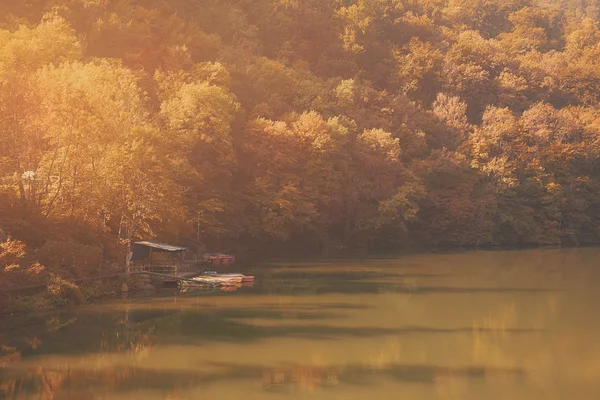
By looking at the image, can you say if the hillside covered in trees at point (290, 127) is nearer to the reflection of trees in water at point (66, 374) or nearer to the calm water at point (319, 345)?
the calm water at point (319, 345)

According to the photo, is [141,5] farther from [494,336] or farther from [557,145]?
[494,336]

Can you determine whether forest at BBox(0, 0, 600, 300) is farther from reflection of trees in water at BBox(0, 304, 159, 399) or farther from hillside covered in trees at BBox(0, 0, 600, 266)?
reflection of trees in water at BBox(0, 304, 159, 399)

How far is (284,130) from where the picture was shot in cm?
7200

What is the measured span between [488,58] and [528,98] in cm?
953

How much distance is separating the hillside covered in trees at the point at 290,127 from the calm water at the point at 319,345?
920 cm

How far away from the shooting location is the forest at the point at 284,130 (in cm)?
4175

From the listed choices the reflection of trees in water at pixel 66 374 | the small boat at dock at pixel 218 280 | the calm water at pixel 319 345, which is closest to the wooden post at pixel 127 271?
the calm water at pixel 319 345

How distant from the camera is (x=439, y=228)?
89750 mm

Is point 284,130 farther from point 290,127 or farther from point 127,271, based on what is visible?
point 127,271

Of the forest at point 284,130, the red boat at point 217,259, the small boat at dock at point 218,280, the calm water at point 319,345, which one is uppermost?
the forest at point 284,130

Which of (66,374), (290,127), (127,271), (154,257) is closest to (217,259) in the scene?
(154,257)

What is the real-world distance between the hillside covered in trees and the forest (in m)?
0.20

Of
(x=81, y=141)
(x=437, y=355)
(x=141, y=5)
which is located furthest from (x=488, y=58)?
(x=437, y=355)

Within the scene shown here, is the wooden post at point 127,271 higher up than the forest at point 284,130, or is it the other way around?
the forest at point 284,130
